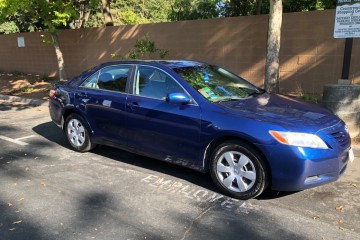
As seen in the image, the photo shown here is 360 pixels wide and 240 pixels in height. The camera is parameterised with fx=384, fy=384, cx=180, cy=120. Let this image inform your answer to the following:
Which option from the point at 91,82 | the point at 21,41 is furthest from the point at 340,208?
the point at 21,41

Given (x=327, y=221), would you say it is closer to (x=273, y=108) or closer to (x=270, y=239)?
(x=270, y=239)

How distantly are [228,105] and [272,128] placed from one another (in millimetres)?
668

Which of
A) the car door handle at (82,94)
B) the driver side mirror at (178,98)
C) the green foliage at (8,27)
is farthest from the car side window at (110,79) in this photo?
the green foliage at (8,27)

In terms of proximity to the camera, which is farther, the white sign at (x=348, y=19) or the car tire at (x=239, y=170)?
the white sign at (x=348, y=19)

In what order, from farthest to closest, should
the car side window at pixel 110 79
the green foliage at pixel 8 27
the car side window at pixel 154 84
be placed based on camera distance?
the green foliage at pixel 8 27
the car side window at pixel 110 79
the car side window at pixel 154 84

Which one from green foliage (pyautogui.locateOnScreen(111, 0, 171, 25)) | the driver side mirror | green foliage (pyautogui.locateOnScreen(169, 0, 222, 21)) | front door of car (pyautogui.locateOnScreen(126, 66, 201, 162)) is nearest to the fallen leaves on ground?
front door of car (pyautogui.locateOnScreen(126, 66, 201, 162))

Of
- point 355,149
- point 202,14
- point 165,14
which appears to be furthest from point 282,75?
point 165,14

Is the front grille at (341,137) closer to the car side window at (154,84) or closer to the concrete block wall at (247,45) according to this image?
the car side window at (154,84)

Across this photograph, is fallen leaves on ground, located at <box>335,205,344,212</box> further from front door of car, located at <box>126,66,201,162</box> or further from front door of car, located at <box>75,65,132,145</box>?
front door of car, located at <box>75,65,132,145</box>

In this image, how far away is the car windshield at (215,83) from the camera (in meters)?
4.68

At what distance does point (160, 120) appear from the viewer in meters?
4.72

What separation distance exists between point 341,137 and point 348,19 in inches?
115

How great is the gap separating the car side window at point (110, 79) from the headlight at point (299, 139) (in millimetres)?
2340

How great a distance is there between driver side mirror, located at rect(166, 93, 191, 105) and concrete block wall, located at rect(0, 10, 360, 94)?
19.7 feet
